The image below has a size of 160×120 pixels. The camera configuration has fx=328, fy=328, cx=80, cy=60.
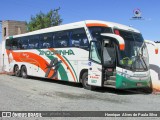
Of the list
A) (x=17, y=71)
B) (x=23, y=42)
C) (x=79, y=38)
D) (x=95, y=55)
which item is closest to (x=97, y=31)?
(x=95, y=55)

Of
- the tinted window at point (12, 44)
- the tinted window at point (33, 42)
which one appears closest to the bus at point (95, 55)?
the tinted window at point (33, 42)

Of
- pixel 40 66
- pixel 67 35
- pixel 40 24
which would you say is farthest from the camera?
pixel 40 24

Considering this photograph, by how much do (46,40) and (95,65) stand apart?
20.2 ft

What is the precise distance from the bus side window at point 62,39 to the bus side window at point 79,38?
64cm

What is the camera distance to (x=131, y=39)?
1582 cm

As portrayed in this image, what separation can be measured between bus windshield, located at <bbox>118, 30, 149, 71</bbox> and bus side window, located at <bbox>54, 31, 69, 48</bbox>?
400 centimetres

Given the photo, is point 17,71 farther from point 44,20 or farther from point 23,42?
point 44,20

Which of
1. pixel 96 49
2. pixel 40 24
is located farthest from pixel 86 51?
pixel 40 24

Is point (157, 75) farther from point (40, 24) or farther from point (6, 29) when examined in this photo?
point (6, 29)

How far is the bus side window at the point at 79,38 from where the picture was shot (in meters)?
17.0

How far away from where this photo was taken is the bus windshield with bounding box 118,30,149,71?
15.0 metres

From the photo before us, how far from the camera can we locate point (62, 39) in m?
19.2

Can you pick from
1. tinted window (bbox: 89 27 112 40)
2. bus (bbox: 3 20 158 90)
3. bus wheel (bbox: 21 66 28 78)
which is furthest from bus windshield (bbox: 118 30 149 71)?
bus wheel (bbox: 21 66 28 78)

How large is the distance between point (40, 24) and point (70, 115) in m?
38.9
